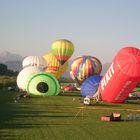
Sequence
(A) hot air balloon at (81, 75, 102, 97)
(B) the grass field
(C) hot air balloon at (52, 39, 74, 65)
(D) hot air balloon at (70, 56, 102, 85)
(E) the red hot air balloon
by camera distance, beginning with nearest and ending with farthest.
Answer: (B) the grass field → (E) the red hot air balloon → (A) hot air balloon at (81, 75, 102, 97) → (D) hot air balloon at (70, 56, 102, 85) → (C) hot air balloon at (52, 39, 74, 65)

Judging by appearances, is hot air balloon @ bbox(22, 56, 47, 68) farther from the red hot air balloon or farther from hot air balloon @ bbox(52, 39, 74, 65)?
the red hot air balloon

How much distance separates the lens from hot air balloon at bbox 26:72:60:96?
48250 millimetres

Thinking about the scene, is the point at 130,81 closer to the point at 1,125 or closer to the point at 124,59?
the point at 124,59

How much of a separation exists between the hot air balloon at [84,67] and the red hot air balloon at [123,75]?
27759 millimetres

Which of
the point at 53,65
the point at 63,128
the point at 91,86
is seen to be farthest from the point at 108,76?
the point at 53,65

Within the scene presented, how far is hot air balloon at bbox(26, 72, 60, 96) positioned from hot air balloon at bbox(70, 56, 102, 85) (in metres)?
19.2

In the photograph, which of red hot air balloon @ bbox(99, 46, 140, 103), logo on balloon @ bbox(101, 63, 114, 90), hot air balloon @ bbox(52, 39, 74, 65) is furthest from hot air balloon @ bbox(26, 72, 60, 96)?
hot air balloon @ bbox(52, 39, 74, 65)

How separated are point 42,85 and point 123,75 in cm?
1475

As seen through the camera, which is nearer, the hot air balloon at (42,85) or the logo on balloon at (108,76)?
the logo on balloon at (108,76)

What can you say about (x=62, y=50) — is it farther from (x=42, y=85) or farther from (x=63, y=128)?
(x=63, y=128)

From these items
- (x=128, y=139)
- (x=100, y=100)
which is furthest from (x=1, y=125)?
(x=100, y=100)

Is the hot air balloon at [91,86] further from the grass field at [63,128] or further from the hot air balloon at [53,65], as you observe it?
the hot air balloon at [53,65]

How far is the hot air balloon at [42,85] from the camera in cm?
4825

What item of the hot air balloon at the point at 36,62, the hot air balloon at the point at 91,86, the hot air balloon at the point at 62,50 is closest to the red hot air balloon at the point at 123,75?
the hot air balloon at the point at 91,86
